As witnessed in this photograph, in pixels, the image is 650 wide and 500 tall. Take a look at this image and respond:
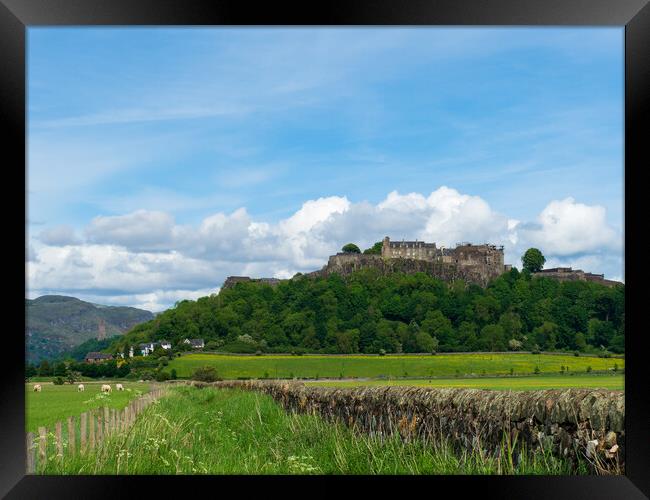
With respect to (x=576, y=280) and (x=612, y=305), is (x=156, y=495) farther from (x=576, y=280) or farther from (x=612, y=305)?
(x=576, y=280)

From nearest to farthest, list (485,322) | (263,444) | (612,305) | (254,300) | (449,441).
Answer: (449,441), (263,444), (254,300), (612,305), (485,322)

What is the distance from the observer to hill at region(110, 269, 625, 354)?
101 feet

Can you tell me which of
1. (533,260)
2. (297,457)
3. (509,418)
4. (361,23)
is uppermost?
(361,23)

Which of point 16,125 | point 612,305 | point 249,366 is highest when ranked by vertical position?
point 16,125

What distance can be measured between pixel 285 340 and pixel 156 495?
27831 mm

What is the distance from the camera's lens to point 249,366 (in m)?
31.1

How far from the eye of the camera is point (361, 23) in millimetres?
3133

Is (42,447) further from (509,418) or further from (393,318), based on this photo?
(393,318)

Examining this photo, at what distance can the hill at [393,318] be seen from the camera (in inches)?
1216

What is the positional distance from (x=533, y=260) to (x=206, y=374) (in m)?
28.6

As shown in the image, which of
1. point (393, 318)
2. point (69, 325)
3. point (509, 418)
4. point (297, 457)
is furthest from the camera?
point (393, 318)

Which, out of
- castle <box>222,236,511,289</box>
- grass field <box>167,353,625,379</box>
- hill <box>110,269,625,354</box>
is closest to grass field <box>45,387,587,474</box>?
grass field <box>167,353,625,379</box>

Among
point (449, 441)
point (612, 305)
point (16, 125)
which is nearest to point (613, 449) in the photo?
point (449, 441)

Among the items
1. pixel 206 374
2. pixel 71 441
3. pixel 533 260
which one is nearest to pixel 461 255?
pixel 533 260
